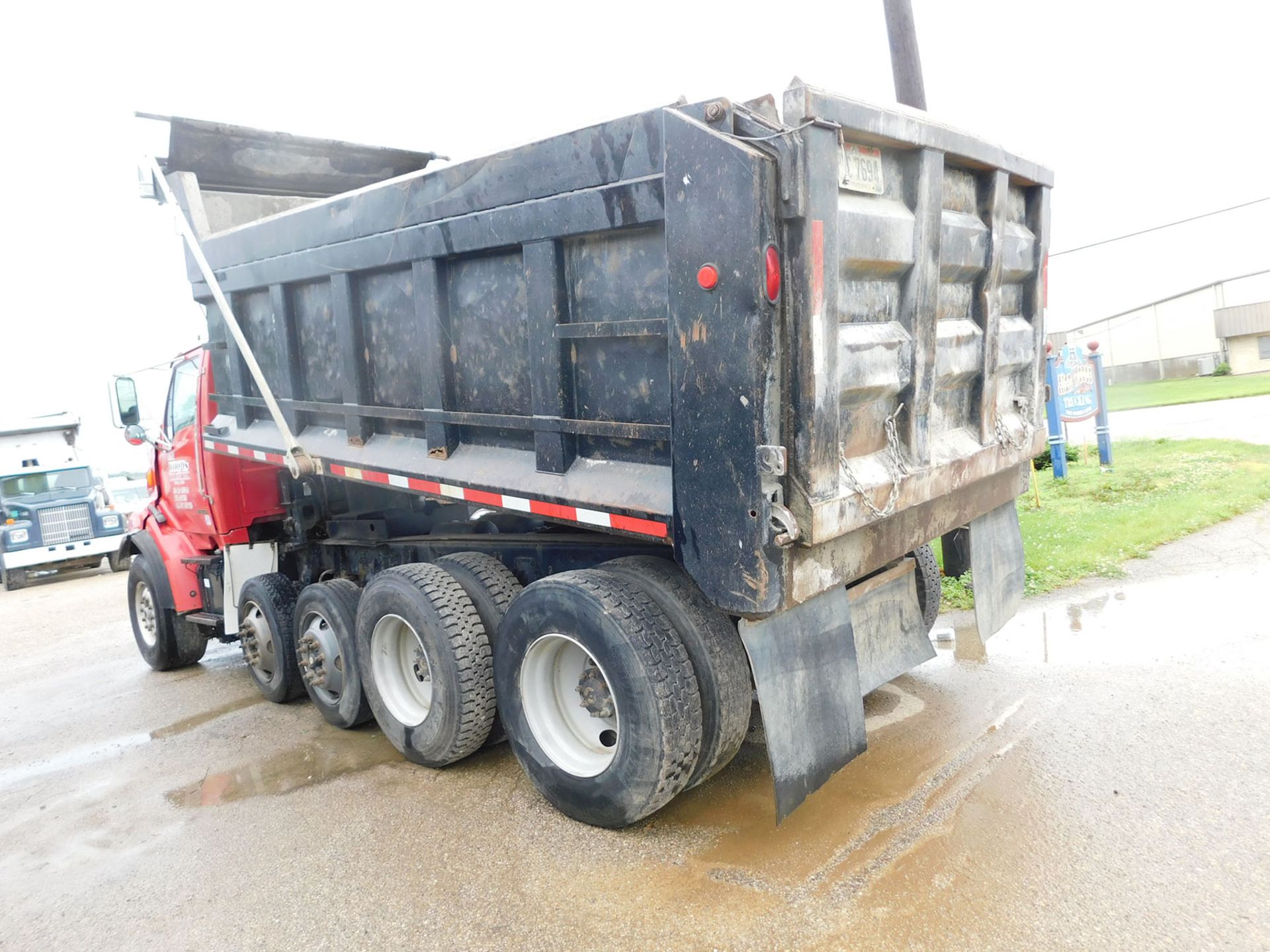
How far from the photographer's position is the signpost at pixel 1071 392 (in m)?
10.2

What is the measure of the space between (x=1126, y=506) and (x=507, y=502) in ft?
23.9

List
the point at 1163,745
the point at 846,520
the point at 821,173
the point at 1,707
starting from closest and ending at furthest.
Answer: the point at 821,173 < the point at 846,520 < the point at 1163,745 < the point at 1,707

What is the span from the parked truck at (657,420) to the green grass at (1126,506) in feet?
7.57

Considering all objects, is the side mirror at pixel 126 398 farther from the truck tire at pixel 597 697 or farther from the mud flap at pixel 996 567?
the mud flap at pixel 996 567

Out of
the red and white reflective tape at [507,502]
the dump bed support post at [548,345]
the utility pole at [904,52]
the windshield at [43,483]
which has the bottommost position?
the windshield at [43,483]

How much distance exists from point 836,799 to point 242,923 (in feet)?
7.82

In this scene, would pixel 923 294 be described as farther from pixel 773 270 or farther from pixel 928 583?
pixel 928 583

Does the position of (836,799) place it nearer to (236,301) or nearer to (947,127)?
(947,127)

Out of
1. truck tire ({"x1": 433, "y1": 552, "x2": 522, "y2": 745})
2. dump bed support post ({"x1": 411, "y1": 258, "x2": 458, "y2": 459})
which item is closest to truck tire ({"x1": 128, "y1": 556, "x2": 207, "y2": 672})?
truck tire ({"x1": 433, "y1": 552, "x2": 522, "y2": 745})

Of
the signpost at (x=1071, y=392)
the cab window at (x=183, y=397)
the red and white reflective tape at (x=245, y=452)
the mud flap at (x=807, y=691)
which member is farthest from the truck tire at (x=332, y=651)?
the signpost at (x=1071, y=392)

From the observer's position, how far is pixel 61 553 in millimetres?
14969

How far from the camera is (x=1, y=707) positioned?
6680mm

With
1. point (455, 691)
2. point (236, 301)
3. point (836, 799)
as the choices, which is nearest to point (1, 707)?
point (236, 301)

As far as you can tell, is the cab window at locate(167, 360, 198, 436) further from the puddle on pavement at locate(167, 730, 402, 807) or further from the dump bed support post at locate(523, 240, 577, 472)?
the dump bed support post at locate(523, 240, 577, 472)
